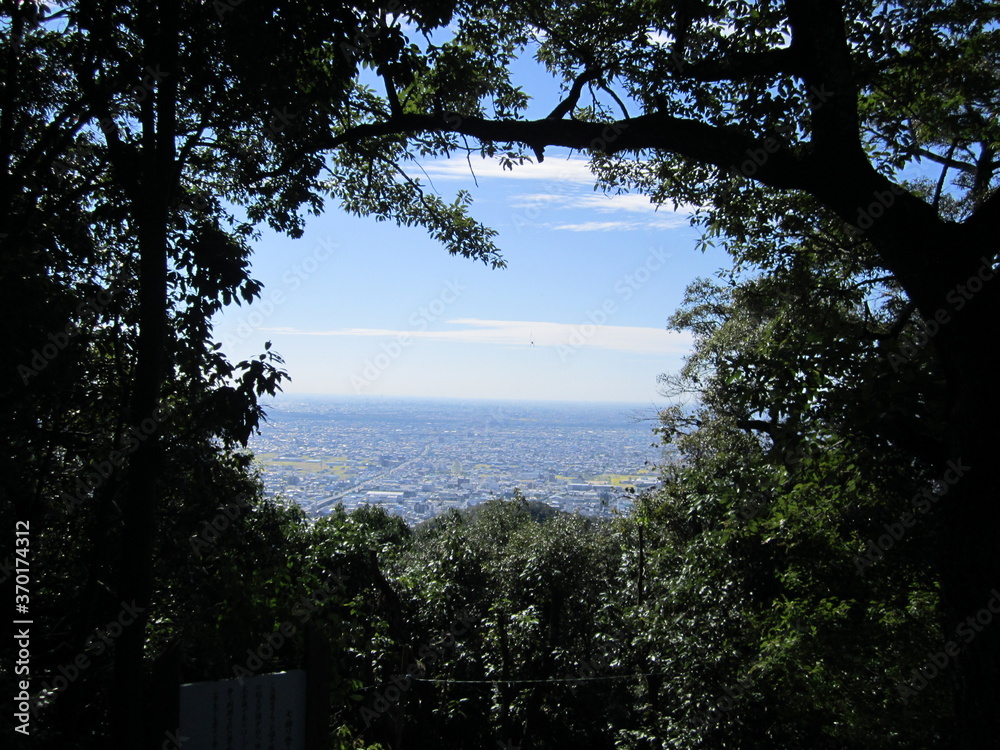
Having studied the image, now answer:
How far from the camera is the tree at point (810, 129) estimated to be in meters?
2.59

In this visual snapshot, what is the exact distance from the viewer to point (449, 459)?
2098 cm

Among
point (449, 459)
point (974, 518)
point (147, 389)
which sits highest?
point (147, 389)

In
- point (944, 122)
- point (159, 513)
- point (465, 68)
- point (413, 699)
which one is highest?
point (944, 122)

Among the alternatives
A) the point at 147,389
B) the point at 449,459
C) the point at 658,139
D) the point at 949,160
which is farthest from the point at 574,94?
the point at 449,459

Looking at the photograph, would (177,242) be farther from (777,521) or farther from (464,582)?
(464,582)

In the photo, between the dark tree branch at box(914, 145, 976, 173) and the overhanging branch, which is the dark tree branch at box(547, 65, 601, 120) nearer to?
the overhanging branch

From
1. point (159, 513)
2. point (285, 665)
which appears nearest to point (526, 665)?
point (285, 665)

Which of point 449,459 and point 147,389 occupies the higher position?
point 147,389

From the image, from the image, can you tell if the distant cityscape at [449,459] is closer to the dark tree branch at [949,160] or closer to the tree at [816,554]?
the tree at [816,554]

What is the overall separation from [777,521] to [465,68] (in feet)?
12.4

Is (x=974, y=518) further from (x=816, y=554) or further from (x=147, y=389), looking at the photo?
(x=147, y=389)

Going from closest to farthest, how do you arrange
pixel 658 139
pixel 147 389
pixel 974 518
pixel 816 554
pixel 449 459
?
pixel 974 518 < pixel 147 389 < pixel 658 139 < pixel 816 554 < pixel 449 459

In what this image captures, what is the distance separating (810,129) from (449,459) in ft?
59.5

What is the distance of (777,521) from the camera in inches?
172
